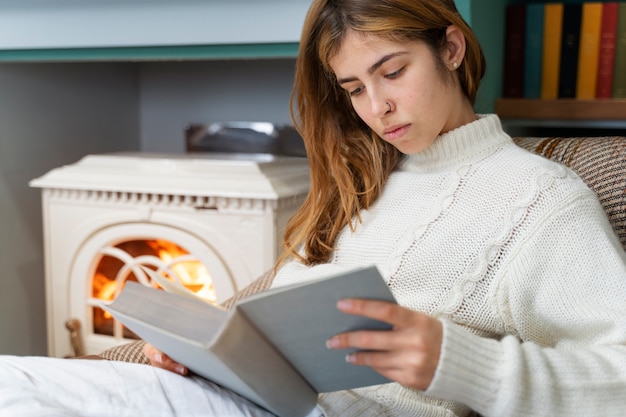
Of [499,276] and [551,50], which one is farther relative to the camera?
[551,50]

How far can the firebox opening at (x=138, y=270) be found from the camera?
5.74 ft

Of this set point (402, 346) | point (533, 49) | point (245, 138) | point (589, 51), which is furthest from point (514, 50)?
point (402, 346)

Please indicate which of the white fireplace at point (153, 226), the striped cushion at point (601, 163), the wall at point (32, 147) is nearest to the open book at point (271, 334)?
the striped cushion at point (601, 163)

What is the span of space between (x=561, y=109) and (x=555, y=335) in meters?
0.77

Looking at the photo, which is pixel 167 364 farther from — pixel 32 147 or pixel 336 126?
pixel 32 147

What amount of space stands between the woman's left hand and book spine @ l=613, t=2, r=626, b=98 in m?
1.09

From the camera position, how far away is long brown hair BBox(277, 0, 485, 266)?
105 centimetres

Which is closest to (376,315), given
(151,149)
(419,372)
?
(419,372)

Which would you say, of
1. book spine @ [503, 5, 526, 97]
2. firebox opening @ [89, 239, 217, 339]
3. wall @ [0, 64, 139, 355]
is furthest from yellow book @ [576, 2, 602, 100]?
wall @ [0, 64, 139, 355]

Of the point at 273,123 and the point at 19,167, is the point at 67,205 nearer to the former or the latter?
the point at 19,167

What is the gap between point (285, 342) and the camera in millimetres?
787

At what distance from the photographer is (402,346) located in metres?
0.74

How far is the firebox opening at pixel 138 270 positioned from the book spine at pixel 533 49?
2.70ft

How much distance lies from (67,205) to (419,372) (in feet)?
4.25
